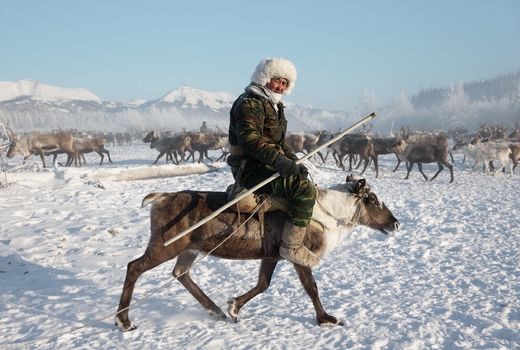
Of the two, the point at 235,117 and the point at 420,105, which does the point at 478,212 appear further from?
the point at 420,105

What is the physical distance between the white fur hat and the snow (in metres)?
1.90

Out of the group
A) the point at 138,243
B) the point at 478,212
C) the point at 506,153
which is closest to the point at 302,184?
the point at 138,243

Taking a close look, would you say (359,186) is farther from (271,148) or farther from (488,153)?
(488,153)

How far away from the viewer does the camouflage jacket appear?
2.97m

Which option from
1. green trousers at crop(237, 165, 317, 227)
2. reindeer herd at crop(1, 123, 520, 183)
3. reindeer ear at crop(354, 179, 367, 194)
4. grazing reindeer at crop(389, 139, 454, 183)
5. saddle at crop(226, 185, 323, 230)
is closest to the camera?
green trousers at crop(237, 165, 317, 227)

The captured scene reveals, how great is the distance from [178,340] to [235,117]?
6.29 feet

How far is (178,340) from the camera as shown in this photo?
318cm

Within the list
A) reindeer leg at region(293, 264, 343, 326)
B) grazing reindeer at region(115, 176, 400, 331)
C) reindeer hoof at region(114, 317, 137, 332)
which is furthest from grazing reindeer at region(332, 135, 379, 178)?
reindeer hoof at region(114, 317, 137, 332)

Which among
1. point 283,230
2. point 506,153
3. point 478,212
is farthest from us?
point 506,153

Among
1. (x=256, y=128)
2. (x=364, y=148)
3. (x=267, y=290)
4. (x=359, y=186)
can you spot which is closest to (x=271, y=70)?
(x=256, y=128)

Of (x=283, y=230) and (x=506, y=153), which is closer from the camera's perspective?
(x=283, y=230)

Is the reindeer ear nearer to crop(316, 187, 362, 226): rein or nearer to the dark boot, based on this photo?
crop(316, 187, 362, 226): rein

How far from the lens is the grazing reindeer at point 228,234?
3.35 metres

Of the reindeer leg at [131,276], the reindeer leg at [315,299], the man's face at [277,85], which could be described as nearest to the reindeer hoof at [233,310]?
the reindeer leg at [315,299]
